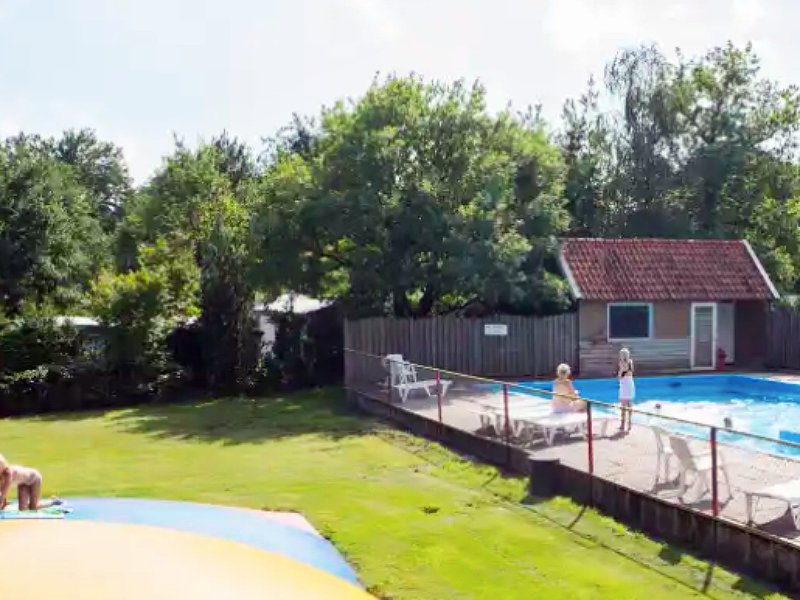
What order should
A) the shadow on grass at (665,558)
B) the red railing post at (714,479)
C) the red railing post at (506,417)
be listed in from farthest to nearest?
the red railing post at (506,417)
the red railing post at (714,479)
the shadow on grass at (665,558)

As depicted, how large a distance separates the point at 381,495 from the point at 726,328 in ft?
62.5

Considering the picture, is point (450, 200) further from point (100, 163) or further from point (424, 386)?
point (100, 163)

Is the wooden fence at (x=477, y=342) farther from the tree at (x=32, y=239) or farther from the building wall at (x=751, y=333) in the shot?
the tree at (x=32, y=239)

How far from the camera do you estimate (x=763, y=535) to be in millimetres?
8305

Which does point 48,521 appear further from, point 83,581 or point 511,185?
point 511,185

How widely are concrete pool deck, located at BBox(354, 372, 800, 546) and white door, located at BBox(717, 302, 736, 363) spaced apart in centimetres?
1462

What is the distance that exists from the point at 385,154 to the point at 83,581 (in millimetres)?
18817

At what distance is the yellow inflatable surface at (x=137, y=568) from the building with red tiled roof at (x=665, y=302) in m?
20.7

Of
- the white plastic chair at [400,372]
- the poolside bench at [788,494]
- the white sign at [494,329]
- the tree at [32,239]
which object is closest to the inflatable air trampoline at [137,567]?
the poolside bench at [788,494]

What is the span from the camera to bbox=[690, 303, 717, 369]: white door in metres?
26.1

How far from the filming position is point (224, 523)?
9.26m

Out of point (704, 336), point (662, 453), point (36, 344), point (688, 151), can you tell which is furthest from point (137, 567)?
point (688, 151)

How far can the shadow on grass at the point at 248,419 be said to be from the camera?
16953 millimetres

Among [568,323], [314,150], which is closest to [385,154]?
[314,150]
